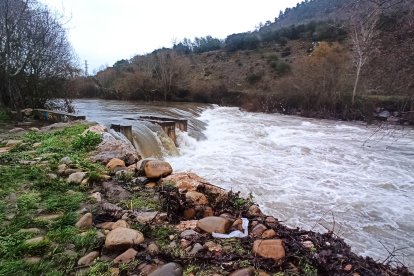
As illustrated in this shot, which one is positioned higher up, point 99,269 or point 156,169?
point 156,169

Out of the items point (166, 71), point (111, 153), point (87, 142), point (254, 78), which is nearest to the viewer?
point (111, 153)

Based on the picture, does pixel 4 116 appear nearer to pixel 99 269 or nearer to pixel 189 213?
pixel 189 213

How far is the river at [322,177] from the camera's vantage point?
16.3 feet

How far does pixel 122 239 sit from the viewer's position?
8.03ft

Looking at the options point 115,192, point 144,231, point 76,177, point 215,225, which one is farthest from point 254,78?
point 144,231

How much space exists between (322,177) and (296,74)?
1863 centimetres

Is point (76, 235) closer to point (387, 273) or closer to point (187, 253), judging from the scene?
point (187, 253)

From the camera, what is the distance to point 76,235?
8.47 feet

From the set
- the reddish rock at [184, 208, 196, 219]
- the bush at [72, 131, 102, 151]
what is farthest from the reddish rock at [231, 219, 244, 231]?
the bush at [72, 131, 102, 151]

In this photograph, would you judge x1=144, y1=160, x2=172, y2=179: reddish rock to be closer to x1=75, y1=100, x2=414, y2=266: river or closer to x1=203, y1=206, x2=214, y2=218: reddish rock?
x1=203, y1=206, x2=214, y2=218: reddish rock

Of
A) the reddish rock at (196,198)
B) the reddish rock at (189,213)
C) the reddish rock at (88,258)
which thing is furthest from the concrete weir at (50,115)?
the reddish rock at (88,258)

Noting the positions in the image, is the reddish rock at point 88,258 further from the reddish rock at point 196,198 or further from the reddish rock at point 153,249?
the reddish rock at point 196,198

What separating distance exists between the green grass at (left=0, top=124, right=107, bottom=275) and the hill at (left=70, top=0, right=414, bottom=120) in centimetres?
466

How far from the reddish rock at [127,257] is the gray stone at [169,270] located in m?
0.30
